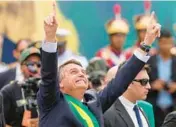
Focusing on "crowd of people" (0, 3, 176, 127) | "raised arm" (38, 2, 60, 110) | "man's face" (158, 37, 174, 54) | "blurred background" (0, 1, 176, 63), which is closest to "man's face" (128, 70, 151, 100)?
"crowd of people" (0, 3, 176, 127)

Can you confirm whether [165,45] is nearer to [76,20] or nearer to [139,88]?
[76,20]

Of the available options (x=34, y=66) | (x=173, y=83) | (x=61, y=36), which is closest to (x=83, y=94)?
(x=34, y=66)

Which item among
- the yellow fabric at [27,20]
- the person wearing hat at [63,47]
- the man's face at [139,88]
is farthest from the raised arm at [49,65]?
the yellow fabric at [27,20]

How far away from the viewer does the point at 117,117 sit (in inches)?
229

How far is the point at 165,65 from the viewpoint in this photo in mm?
8734

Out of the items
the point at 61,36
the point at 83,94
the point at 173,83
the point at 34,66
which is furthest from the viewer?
the point at 61,36

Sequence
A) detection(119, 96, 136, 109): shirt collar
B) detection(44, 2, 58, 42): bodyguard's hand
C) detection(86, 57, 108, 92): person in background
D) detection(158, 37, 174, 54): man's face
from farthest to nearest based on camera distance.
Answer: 1. detection(158, 37, 174, 54): man's face
2. detection(86, 57, 108, 92): person in background
3. detection(119, 96, 136, 109): shirt collar
4. detection(44, 2, 58, 42): bodyguard's hand

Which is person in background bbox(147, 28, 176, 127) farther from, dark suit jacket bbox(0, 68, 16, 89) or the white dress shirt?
the white dress shirt

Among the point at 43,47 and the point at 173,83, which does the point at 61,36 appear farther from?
the point at 43,47

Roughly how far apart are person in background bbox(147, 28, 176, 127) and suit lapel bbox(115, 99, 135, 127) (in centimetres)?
271

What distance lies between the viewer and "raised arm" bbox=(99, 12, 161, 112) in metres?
5.44

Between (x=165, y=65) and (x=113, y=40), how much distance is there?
1093 millimetres

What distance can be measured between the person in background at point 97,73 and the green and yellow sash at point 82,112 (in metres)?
1.93

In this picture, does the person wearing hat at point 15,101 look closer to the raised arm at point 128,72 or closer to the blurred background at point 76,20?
the raised arm at point 128,72
